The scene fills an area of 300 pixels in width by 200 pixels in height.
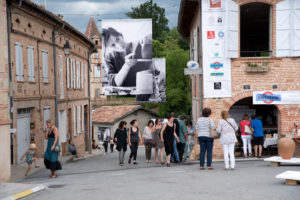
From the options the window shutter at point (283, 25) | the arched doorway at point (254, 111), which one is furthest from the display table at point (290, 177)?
the arched doorway at point (254, 111)

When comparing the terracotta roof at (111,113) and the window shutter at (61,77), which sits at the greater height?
the window shutter at (61,77)

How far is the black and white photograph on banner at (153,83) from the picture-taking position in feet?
76.8

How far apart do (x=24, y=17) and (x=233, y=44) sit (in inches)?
341

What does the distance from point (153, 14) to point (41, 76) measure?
62455 millimetres

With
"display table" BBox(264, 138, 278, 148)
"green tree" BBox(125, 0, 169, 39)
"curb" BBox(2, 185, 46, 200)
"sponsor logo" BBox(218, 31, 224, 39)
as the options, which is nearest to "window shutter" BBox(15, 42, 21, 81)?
"sponsor logo" BBox(218, 31, 224, 39)

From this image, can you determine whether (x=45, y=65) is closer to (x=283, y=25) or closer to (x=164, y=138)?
(x=164, y=138)

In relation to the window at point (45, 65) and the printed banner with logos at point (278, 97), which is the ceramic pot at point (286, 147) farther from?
the window at point (45, 65)

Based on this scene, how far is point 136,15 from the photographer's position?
8369 cm

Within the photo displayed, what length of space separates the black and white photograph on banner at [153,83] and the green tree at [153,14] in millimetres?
A: 57965

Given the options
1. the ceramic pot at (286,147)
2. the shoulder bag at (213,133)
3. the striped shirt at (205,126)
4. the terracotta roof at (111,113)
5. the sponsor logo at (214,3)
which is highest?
the sponsor logo at (214,3)

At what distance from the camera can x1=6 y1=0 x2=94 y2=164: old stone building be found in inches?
766

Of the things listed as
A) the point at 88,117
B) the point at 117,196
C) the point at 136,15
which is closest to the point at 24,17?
the point at 117,196

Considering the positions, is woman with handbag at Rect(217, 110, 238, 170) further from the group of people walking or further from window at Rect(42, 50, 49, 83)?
window at Rect(42, 50, 49, 83)

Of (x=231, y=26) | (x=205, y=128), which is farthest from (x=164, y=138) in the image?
(x=231, y=26)
